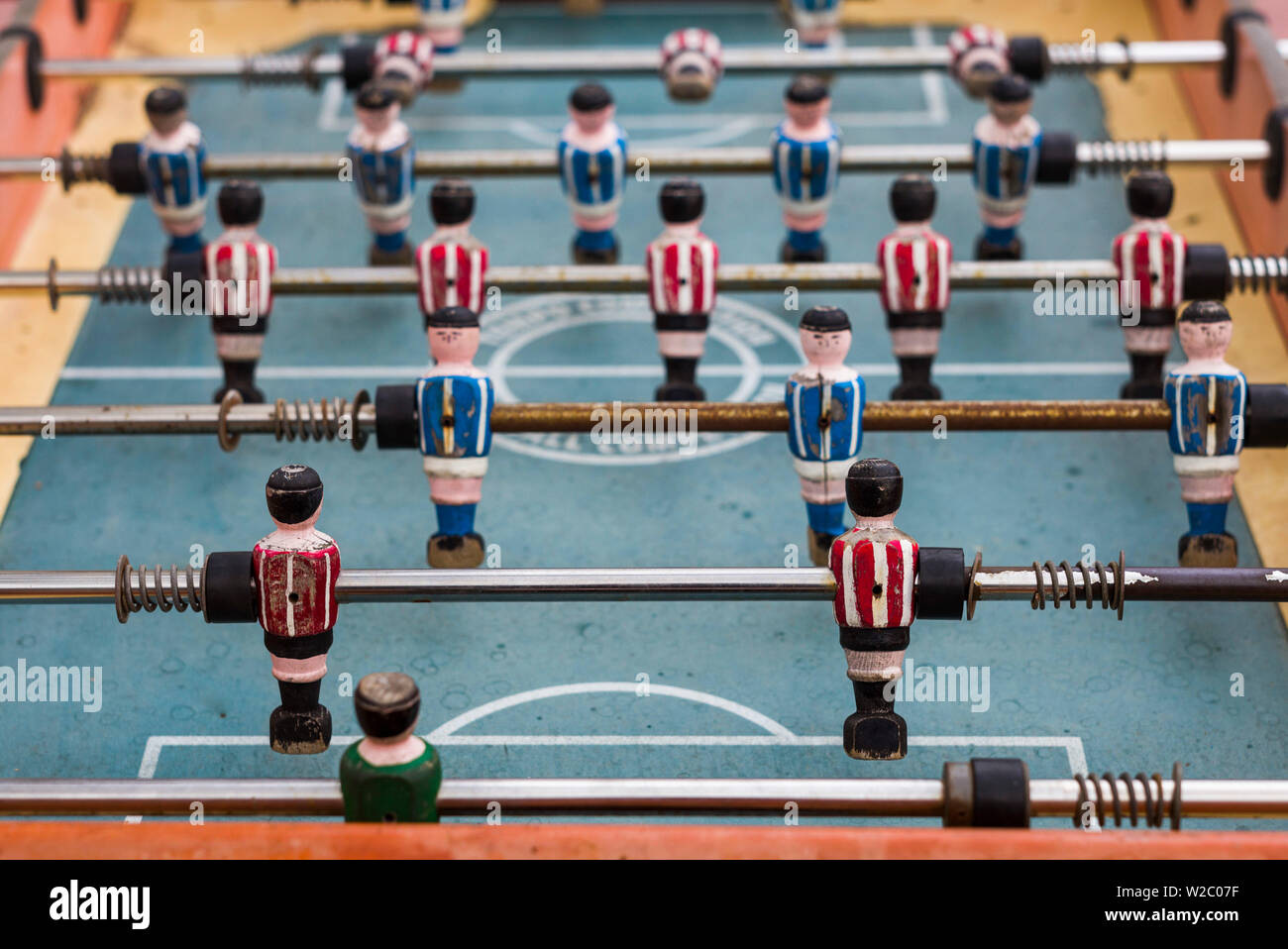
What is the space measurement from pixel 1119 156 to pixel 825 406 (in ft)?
9.97

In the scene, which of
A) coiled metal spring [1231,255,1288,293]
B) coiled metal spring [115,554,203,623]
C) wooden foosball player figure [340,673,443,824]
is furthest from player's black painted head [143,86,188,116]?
coiled metal spring [1231,255,1288,293]

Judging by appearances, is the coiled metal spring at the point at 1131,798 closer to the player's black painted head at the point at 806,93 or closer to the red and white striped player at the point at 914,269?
the red and white striped player at the point at 914,269

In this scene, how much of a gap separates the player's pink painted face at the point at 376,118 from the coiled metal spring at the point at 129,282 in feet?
3.96

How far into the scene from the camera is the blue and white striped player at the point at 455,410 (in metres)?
6.21

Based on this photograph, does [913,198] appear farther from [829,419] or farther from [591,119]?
[591,119]

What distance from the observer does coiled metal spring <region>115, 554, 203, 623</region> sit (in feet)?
17.4

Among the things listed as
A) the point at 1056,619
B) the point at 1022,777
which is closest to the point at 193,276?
the point at 1056,619

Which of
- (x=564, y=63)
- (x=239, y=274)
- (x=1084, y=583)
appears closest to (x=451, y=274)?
(x=239, y=274)

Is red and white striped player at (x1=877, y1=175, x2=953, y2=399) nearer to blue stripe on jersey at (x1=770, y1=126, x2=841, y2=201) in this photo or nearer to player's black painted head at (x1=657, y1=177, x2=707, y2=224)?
player's black painted head at (x1=657, y1=177, x2=707, y2=224)

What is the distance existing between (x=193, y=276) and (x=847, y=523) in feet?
9.43

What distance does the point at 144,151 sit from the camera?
8250mm

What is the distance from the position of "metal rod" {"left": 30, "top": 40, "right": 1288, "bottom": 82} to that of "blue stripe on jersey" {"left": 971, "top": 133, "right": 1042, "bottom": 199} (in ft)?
4.23

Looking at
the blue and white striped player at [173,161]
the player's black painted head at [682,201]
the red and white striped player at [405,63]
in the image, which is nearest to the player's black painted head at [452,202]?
the player's black painted head at [682,201]
